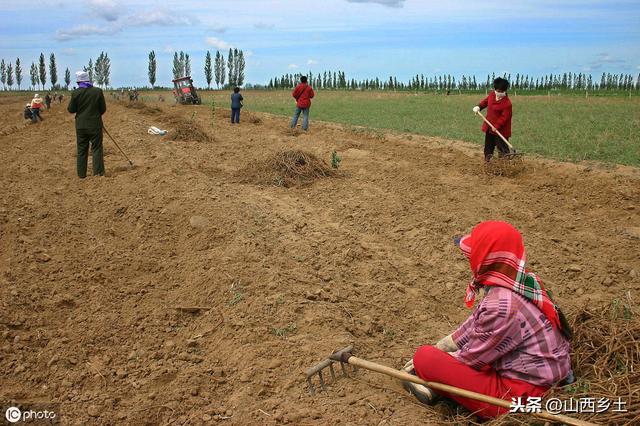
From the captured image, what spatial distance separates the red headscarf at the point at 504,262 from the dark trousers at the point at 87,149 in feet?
27.8

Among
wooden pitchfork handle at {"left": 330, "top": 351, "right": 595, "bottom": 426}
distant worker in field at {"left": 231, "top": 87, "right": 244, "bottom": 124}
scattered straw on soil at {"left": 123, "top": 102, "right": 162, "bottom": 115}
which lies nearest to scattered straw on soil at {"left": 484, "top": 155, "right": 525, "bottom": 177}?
wooden pitchfork handle at {"left": 330, "top": 351, "right": 595, "bottom": 426}

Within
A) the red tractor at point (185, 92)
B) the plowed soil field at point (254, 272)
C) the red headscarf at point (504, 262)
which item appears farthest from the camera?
the red tractor at point (185, 92)

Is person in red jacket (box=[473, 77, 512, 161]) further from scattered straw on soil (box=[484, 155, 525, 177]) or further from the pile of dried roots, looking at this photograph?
the pile of dried roots

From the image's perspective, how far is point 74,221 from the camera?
7.80 meters

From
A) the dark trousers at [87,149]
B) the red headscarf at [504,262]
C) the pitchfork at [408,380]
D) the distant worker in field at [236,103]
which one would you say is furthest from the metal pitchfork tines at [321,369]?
the distant worker in field at [236,103]

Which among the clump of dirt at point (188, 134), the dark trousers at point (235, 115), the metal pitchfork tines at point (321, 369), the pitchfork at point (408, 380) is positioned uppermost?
the dark trousers at point (235, 115)

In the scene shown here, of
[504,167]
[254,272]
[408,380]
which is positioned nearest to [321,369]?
[408,380]

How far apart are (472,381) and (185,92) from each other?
2880 centimetres

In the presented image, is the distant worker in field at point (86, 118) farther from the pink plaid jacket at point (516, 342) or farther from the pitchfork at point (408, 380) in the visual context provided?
the pink plaid jacket at point (516, 342)

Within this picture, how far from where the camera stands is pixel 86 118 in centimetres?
1014

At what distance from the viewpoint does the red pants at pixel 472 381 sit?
11.2 feet

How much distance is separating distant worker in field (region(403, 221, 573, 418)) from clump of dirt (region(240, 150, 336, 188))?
250 inches

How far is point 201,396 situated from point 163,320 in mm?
1319

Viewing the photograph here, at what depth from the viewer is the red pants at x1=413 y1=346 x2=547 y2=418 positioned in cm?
341
